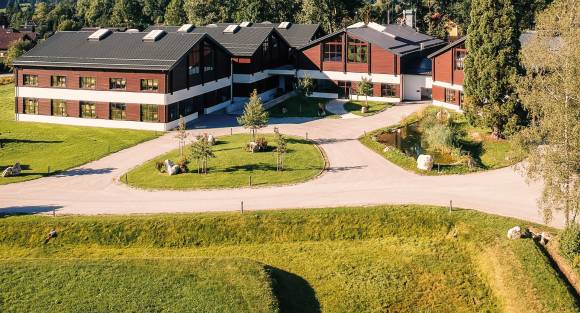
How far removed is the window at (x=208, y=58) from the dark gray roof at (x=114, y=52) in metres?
1.81

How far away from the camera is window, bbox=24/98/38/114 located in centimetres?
6366

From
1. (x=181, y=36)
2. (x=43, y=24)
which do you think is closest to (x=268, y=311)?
(x=181, y=36)

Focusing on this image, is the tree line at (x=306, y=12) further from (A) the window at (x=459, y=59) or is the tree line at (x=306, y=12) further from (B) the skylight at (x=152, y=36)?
(B) the skylight at (x=152, y=36)

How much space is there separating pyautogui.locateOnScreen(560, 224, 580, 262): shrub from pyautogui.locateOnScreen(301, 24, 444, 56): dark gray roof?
4404 cm

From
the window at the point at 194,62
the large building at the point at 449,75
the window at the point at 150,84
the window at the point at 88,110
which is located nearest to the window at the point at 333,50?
the large building at the point at 449,75

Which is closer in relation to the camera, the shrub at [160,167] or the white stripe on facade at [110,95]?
the shrub at [160,167]

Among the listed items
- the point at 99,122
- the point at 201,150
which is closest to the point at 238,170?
the point at 201,150

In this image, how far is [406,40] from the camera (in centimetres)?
7962

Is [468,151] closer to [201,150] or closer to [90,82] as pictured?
[201,150]

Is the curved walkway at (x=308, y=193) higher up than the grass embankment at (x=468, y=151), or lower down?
lower down

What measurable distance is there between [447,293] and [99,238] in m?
19.2

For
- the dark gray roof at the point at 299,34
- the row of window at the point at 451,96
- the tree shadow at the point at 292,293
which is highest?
the dark gray roof at the point at 299,34

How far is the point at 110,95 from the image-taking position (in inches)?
2368

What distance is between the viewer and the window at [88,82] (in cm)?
6059
